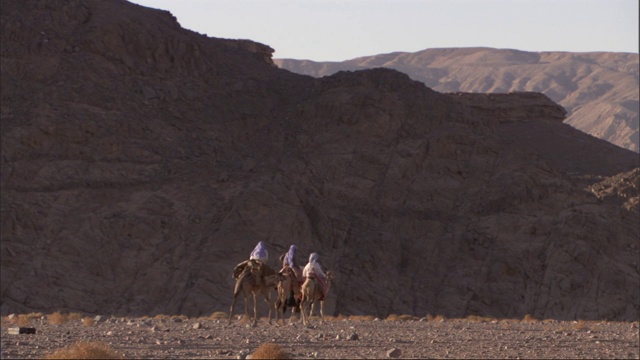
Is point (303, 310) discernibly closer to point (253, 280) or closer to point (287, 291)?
point (287, 291)

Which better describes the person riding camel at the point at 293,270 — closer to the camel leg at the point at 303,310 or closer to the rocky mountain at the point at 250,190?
the camel leg at the point at 303,310

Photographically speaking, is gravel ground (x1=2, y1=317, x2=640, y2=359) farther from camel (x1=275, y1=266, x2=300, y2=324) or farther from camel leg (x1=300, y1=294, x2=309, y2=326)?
camel (x1=275, y1=266, x2=300, y2=324)

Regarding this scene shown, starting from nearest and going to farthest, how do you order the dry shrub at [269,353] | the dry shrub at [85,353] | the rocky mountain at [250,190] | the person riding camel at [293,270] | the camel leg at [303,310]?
the dry shrub at [85,353]
the dry shrub at [269,353]
the camel leg at [303,310]
the person riding camel at [293,270]
the rocky mountain at [250,190]

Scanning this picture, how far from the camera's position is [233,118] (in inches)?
2458

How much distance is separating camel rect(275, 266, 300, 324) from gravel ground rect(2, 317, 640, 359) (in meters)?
2.36

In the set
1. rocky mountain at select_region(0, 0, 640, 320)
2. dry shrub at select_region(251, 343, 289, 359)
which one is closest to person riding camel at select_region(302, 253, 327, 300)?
dry shrub at select_region(251, 343, 289, 359)

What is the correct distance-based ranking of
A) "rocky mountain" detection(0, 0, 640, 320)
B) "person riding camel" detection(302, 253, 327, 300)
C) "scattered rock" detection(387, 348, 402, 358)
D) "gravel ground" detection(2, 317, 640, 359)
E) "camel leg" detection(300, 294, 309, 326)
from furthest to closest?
1. "rocky mountain" detection(0, 0, 640, 320)
2. "person riding camel" detection(302, 253, 327, 300)
3. "camel leg" detection(300, 294, 309, 326)
4. "gravel ground" detection(2, 317, 640, 359)
5. "scattered rock" detection(387, 348, 402, 358)

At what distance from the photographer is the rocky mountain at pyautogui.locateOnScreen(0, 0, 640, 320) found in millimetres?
50719

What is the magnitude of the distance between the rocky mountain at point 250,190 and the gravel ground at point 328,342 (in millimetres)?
19657

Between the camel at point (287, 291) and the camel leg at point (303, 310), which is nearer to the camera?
the camel leg at point (303, 310)

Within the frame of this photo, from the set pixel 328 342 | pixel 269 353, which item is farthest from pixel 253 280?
pixel 269 353

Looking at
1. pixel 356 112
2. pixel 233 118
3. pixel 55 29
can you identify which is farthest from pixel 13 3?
pixel 356 112

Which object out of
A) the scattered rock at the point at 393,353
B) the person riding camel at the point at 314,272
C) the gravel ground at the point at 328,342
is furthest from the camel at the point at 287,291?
the scattered rock at the point at 393,353

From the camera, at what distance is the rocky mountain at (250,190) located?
50.7m
